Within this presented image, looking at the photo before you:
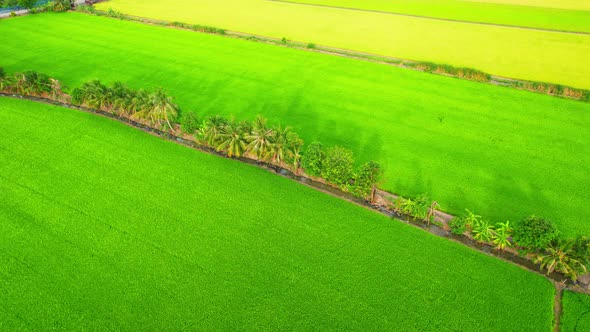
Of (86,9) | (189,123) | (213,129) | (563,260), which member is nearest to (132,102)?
(189,123)

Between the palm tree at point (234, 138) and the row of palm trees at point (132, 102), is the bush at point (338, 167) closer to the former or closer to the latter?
the palm tree at point (234, 138)

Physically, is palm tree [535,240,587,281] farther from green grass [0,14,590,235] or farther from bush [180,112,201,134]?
bush [180,112,201,134]

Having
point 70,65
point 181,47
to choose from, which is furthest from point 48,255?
point 181,47

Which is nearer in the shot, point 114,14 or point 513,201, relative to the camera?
point 513,201

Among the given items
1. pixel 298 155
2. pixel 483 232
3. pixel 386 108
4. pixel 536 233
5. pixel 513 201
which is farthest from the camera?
pixel 386 108

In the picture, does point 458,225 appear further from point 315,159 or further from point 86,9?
point 86,9

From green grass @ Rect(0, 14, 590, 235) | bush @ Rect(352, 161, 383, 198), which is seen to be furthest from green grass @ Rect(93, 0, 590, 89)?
bush @ Rect(352, 161, 383, 198)
